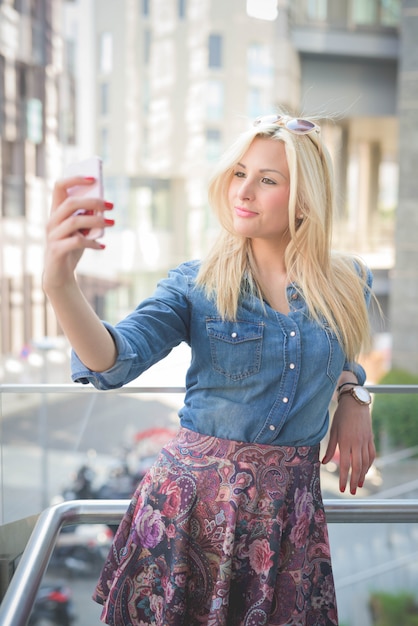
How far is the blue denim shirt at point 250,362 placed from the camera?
1.21 m

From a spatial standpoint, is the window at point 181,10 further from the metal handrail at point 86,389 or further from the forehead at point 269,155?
the forehead at point 269,155

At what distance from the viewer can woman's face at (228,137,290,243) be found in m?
1.22

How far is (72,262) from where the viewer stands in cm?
93

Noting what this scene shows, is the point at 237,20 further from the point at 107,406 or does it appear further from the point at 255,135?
the point at 255,135

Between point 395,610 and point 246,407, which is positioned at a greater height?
point 246,407

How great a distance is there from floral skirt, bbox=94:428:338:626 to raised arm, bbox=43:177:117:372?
319mm

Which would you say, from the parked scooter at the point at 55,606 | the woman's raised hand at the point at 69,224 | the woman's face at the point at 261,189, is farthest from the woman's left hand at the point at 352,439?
the parked scooter at the point at 55,606

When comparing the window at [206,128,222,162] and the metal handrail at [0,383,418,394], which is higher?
the window at [206,128,222,162]

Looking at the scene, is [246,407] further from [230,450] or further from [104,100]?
[104,100]

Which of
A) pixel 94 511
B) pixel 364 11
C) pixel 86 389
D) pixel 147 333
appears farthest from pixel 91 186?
pixel 364 11

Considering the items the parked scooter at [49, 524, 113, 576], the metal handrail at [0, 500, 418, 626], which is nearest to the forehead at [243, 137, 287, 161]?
the metal handrail at [0, 500, 418, 626]

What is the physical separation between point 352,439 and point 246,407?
0.85ft

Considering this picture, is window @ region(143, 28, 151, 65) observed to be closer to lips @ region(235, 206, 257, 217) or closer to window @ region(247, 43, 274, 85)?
window @ region(247, 43, 274, 85)

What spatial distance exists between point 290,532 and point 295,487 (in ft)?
0.25
